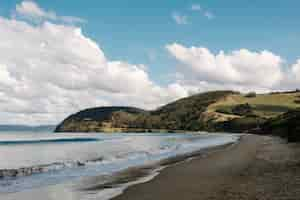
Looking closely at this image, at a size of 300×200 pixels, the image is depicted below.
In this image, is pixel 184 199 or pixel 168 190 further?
pixel 168 190

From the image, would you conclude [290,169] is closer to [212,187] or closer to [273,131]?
[212,187]

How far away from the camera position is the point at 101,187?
21.9 m

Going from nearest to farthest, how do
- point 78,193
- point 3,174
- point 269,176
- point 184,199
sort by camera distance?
1. point 184,199
2. point 78,193
3. point 269,176
4. point 3,174

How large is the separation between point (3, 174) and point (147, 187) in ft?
51.6

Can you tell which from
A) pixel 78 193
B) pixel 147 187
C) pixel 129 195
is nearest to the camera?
pixel 129 195

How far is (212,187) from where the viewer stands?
68.8ft

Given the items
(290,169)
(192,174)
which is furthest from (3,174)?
(290,169)

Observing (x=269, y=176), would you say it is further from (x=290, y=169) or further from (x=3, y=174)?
(x=3, y=174)

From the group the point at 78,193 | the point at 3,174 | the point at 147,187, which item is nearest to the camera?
the point at 78,193

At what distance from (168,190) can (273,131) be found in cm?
12861

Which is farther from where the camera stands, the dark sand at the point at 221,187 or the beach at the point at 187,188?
the beach at the point at 187,188

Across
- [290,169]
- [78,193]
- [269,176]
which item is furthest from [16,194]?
[290,169]

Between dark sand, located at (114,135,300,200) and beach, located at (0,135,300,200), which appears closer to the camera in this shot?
dark sand, located at (114,135,300,200)

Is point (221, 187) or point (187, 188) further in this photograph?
point (187, 188)
